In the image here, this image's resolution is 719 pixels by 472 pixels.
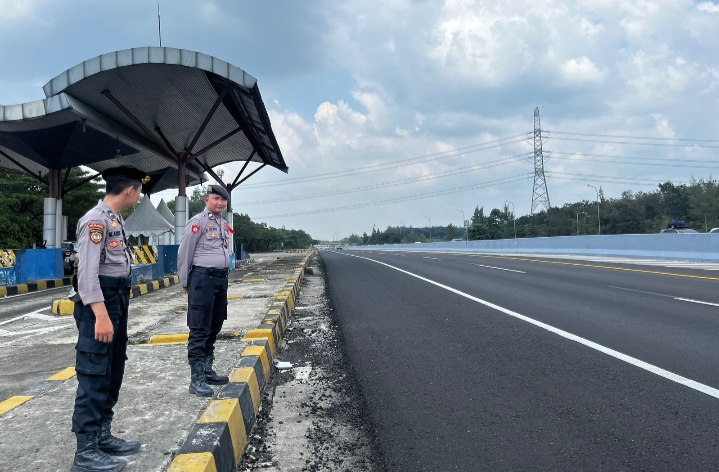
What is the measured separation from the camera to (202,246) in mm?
4289

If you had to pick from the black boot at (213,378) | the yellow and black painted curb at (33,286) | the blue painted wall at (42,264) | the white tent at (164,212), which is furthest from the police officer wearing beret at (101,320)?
the white tent at (164,212)

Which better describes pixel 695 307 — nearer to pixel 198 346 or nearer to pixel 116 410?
pixel 198 346

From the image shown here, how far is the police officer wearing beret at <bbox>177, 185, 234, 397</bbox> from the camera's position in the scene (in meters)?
4.06

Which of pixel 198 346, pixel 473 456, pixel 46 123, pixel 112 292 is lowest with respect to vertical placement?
pixel 473 456

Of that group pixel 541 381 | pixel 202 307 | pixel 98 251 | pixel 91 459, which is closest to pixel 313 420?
pixel 202 307

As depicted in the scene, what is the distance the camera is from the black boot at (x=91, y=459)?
2.66m

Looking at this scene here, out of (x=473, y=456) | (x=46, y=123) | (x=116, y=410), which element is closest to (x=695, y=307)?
(x=473, y=456)

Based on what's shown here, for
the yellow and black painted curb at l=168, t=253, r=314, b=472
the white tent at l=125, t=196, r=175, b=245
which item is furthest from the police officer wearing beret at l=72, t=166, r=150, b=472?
the white tent at l=125, t=196, r=175, b=245

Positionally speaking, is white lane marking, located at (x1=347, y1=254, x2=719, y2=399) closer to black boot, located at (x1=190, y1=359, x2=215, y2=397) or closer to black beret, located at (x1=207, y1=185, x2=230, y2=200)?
black boot, located at (x1=190, y1=359, x2=215, y2=397)

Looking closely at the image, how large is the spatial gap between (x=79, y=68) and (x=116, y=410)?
15.0m

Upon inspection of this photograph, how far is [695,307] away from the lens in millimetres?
8383

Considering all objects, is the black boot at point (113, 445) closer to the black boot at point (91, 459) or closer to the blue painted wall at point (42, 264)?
the black boot at point (91, 459)

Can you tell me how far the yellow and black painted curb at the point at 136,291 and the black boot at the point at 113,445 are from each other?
328cm

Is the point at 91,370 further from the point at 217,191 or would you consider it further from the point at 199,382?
the point at 217,191
